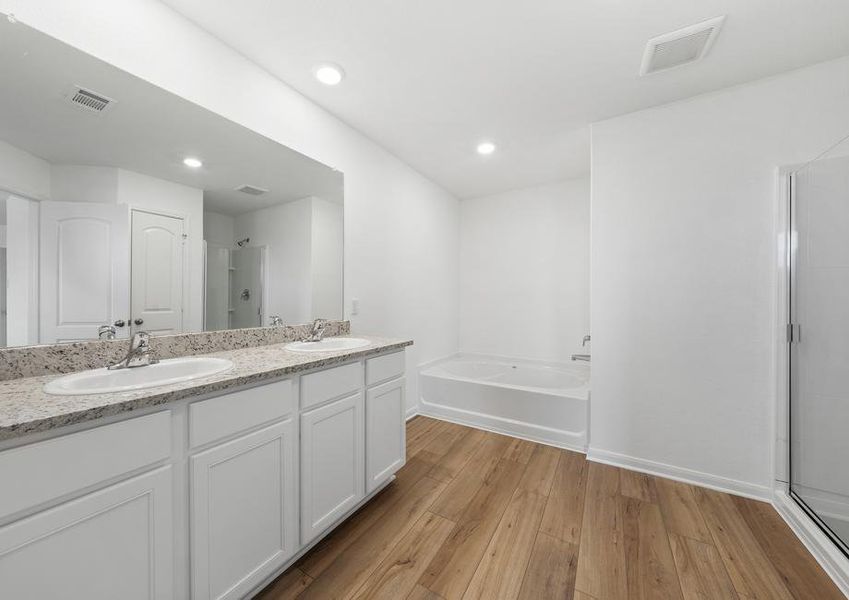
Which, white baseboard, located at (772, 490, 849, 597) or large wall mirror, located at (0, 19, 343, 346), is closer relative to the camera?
large wall mirror, located at (0, 19, 343, 346)

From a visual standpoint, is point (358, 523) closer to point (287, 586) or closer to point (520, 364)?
point (287, 586)

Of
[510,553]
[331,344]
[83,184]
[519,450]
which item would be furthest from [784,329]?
[83,184]

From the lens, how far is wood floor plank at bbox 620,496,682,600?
129 centimetres

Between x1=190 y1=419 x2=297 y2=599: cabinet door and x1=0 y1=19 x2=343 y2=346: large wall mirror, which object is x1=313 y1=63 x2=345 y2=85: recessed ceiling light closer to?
x1=0 y1=19 x2=343 y2=346: large wall mirror

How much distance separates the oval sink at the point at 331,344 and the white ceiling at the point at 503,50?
1.53 meters

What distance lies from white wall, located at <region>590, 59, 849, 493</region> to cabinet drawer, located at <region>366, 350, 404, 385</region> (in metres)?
1.41

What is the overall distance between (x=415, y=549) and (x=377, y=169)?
99.0 inches

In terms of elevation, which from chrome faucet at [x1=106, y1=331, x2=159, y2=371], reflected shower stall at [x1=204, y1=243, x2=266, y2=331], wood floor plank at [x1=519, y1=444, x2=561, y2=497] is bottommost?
wood floor plank at [x1=519, y1=444, x2=561, y2=497]

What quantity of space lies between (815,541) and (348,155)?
328cm

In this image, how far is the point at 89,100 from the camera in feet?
4.10

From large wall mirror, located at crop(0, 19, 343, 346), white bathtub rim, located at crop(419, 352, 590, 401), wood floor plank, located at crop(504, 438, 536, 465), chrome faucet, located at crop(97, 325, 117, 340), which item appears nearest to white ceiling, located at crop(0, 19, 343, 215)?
large wall mirror, located at crop(0, 19, 343, 346)

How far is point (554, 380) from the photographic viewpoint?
330cm

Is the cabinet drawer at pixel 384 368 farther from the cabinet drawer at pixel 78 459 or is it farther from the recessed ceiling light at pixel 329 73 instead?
the recessed ceiling light at pixel 329 73

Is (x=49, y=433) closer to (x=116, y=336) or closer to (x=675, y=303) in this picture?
(x=116, y=336)
